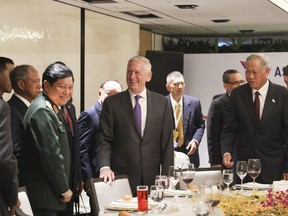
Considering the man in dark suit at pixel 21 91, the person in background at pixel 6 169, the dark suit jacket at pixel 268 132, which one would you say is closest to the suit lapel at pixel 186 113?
the dark suit jacket at pixel 268 132

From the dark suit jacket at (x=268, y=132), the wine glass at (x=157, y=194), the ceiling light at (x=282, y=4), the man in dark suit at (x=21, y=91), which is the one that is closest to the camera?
the wine glass at (x=157, y=194)

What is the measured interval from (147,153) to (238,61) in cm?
628

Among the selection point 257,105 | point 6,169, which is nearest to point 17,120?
point 6,169

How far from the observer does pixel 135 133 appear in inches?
188

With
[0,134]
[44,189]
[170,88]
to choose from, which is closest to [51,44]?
[170,88]

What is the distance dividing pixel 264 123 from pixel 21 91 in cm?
196

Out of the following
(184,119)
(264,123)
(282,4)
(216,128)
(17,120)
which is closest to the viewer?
(17,120)

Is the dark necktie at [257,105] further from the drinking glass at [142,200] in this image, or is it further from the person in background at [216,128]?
the drinking glass at [142,200]

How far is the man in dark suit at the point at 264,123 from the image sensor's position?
5.19 meters

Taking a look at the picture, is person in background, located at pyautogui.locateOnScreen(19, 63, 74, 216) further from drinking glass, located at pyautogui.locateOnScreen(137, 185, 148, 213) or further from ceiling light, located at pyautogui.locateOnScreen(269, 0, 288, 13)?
ceiling light, located at pyautogui.locateOnScreen(269, 0, 288, 13)

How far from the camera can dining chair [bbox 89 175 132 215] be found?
4.04 m

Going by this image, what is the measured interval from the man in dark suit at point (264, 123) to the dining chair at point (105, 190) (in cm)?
122

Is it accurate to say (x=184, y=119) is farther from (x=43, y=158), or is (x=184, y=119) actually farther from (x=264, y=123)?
(x=43, y=158)

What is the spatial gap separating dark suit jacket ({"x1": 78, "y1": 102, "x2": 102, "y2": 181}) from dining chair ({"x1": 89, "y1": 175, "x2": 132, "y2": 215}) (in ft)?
4.23
